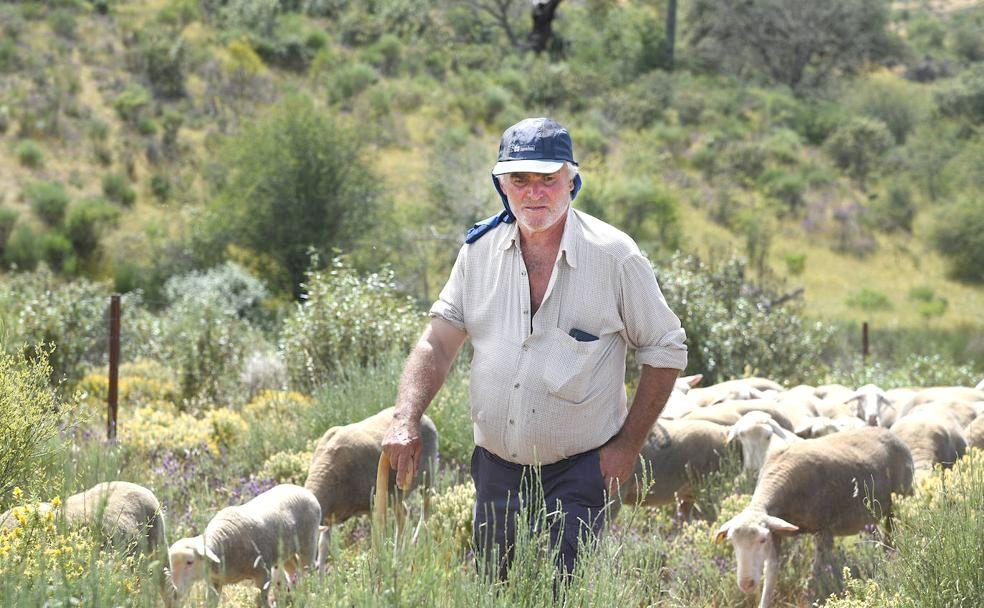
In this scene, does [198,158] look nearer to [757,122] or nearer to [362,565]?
[757,122]

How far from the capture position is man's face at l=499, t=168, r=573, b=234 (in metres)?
4.34

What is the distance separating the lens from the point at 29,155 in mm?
32281

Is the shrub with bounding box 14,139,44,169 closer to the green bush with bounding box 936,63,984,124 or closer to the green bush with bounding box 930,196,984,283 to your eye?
the green bush with bounding box 930,196,984,283

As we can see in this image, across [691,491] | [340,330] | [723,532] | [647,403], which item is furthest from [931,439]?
[340,330]

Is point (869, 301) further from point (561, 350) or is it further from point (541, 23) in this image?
point (561, 350)

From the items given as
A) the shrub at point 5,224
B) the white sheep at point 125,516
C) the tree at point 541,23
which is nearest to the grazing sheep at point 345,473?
the white sheep at point 125,516

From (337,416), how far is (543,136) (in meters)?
4.38

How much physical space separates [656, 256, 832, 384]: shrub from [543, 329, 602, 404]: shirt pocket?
9.23 m

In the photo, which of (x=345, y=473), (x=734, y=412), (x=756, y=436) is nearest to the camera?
(x=345, y=473)

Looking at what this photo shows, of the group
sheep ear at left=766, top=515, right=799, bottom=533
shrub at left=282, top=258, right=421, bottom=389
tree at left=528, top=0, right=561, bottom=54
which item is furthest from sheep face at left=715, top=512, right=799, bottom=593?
tree at left=528, top=0, right=561, bottom=54

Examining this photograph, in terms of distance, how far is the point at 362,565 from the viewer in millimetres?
3480

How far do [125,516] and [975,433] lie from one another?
585 cm

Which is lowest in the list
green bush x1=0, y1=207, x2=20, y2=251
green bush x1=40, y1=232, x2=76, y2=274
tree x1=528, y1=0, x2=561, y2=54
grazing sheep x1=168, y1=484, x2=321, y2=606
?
green bush x1=40, y1=232, x2=76, y2=274

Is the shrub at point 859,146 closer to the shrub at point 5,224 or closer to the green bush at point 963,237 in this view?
the green bush at point 963,237
